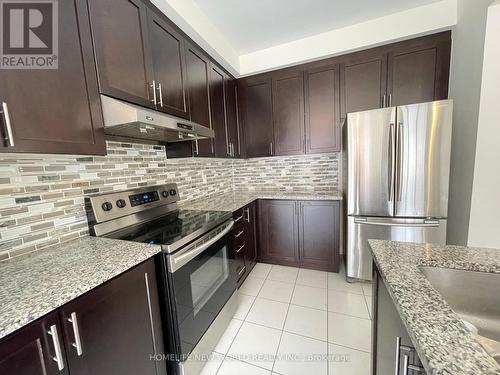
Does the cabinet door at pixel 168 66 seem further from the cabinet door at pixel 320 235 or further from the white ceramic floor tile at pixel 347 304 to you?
the white ceramic floor tile at pixel 347 304

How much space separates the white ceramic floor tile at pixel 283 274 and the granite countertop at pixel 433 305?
1512 millimetres

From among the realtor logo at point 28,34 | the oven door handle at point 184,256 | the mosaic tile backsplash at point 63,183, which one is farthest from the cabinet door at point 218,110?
the realtor logo at point 28,34

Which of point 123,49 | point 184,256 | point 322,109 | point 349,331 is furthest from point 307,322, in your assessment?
point 123,49

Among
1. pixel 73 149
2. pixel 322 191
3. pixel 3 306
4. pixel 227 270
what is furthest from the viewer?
pixel 322 191

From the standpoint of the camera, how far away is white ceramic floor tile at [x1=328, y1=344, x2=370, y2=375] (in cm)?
127

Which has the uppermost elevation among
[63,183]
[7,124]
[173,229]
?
[7,124]

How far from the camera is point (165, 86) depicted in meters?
1.51

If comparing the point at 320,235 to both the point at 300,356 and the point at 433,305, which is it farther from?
the point at 433,305

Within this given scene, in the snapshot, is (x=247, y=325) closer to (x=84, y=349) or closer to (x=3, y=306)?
(x=84, y=349)

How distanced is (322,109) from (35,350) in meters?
2.74

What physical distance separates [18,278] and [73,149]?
55cm

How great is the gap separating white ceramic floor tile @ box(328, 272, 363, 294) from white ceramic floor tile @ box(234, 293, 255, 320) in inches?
32.8

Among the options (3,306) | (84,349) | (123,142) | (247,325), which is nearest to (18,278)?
(3,306)

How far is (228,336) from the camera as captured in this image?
156cm
